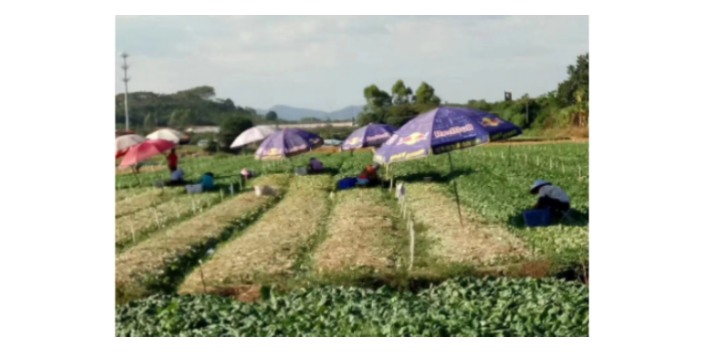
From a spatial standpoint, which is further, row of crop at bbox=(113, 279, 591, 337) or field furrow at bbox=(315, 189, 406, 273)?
field furrow at bbox=(315, 189, 406, 273)

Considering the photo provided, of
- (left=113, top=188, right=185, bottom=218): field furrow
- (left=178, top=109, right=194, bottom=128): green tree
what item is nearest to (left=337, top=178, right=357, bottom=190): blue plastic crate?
(left=113, top=188, right=185, bottom=218): field furrow

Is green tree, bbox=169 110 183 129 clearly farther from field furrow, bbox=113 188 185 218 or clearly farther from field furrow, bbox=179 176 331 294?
field furrow, bbox=179 176 331 294

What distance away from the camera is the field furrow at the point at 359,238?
11516 mm

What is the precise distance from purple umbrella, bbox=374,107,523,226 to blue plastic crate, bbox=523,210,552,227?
1.35m

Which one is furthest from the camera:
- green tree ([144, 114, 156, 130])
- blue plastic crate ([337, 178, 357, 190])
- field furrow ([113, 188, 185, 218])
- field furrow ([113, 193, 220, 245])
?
green tree ([144, 114, 156, 130])

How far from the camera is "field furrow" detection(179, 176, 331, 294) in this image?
36.6 feet

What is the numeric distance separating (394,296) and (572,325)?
2397 millimetres

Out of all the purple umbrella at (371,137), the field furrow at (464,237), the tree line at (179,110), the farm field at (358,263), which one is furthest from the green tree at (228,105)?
the field furrow at (464,237)

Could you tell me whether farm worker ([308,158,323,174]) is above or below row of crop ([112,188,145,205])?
above

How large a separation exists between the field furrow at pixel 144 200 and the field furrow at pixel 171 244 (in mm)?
2574

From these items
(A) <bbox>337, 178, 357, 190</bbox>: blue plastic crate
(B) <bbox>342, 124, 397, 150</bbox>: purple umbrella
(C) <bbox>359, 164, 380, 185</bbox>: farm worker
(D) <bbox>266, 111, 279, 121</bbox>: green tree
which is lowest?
(A) <bbox>337, 178, 357, 190</bbox>: blue plastic crate

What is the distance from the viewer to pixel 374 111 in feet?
170

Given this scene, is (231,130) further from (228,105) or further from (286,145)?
(228,105)
